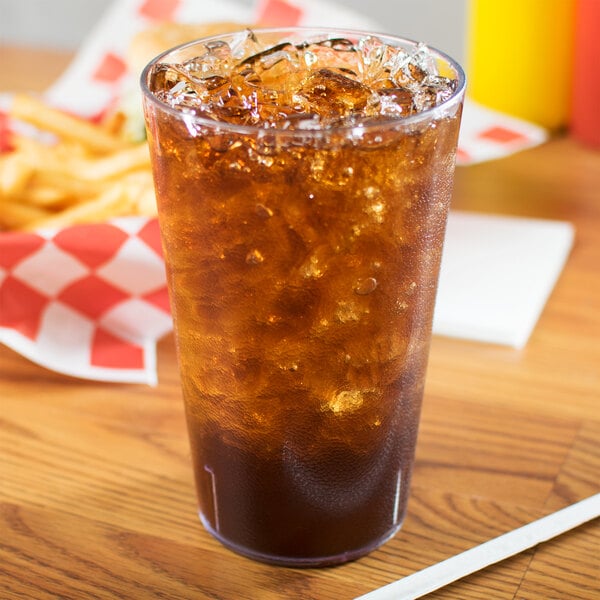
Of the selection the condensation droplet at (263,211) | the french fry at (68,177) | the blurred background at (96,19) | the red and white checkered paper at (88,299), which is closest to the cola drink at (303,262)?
the condensation droplet at (263,211)

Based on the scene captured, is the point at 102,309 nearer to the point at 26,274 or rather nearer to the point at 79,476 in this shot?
the point at 26,274

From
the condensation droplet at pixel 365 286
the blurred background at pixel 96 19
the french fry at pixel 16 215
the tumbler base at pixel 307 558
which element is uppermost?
the condensation droplet at pixel 365 286

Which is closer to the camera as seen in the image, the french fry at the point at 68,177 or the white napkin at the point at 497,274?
the white napkin at the point at 497,274

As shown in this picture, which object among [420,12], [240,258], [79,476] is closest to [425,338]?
[240,258]

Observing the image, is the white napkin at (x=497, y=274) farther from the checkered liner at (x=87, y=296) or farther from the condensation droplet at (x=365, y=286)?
the condensation droplet at (x=365, y=286)

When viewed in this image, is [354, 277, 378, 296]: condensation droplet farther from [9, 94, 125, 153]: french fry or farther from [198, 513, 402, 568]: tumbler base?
[9, 94, 125, 153]: french fry

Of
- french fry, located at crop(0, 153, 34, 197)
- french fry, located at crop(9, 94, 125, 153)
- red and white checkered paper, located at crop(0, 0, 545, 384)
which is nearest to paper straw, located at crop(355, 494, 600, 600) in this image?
red and white checkered paper, located at crop(0, 0, 545, 384)

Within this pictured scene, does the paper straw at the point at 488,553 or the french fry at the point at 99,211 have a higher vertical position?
the french fry at the point at 99,211
